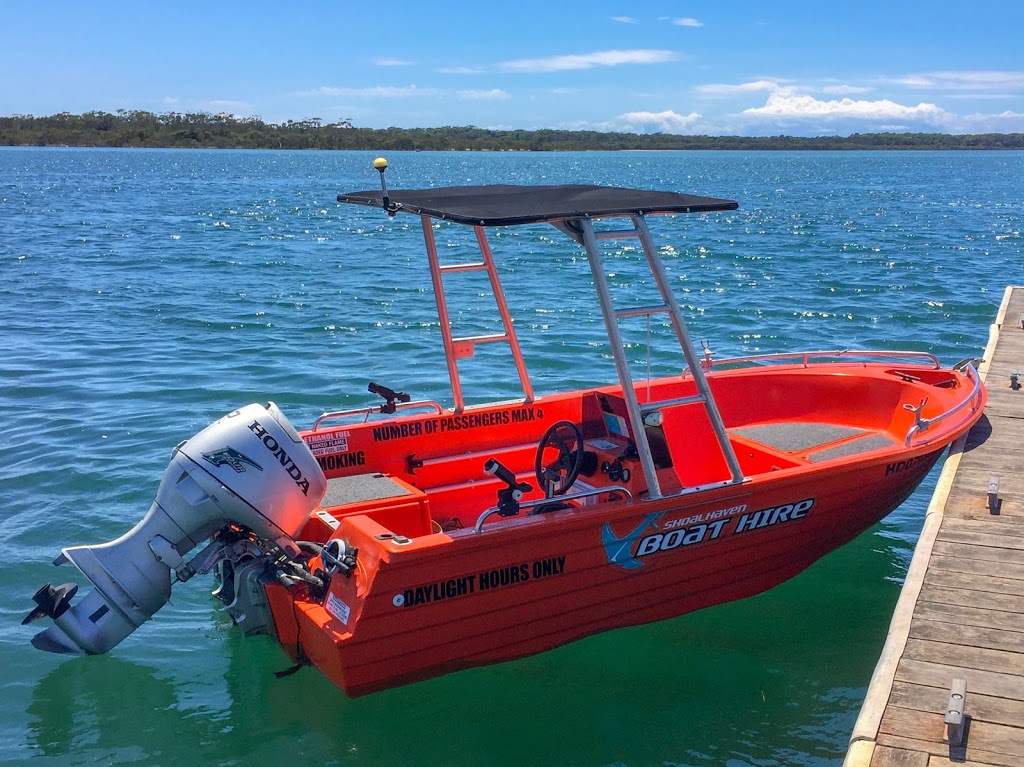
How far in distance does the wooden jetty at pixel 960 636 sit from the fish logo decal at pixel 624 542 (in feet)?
4.69

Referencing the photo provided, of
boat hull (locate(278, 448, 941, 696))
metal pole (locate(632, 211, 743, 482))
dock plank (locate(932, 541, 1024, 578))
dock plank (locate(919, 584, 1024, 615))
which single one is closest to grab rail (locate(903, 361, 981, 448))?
boat hull (locate(278, 448, 941, 696))

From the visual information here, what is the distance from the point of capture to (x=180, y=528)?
5500 mm

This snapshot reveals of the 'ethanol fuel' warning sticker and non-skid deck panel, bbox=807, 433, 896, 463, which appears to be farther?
non-skid deck panel, bbox=807, 433, 896, 463

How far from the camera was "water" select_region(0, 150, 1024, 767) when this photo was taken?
573 centimetres

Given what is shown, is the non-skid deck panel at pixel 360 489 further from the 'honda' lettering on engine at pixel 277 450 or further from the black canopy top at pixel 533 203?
the black canopy top at pixel 533 203

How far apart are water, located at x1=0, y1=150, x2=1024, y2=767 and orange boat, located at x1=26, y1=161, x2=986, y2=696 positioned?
38 cm

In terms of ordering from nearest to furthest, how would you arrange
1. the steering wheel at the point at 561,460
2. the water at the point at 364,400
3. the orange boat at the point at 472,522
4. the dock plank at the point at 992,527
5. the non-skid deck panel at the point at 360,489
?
1. the orange boat at the point at 472,522
2. the water at the point at 364,400
3. the dock plank at the point at 992,527
4. the steering wheel at the point at 561,460
5. the non-skid deck panel at the point at 360,489

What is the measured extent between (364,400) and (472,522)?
4.98 meters

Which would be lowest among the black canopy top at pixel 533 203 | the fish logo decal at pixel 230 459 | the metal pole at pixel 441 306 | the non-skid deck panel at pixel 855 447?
the non-skid deck panel at pixel 855 447

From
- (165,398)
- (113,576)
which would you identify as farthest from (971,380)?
(165,398)

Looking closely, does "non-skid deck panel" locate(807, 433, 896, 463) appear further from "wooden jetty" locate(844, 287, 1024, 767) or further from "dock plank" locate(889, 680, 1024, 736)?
"dock plank" locate(889, 680, 1024, 736)

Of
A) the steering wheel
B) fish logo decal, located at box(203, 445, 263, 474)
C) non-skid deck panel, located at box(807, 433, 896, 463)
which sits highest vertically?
fish logo decal, located at box(203, 445, 263, 474)

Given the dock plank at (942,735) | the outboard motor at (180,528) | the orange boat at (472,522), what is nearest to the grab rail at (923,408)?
the orange boat at (472,522)

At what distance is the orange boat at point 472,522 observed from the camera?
214 inches
